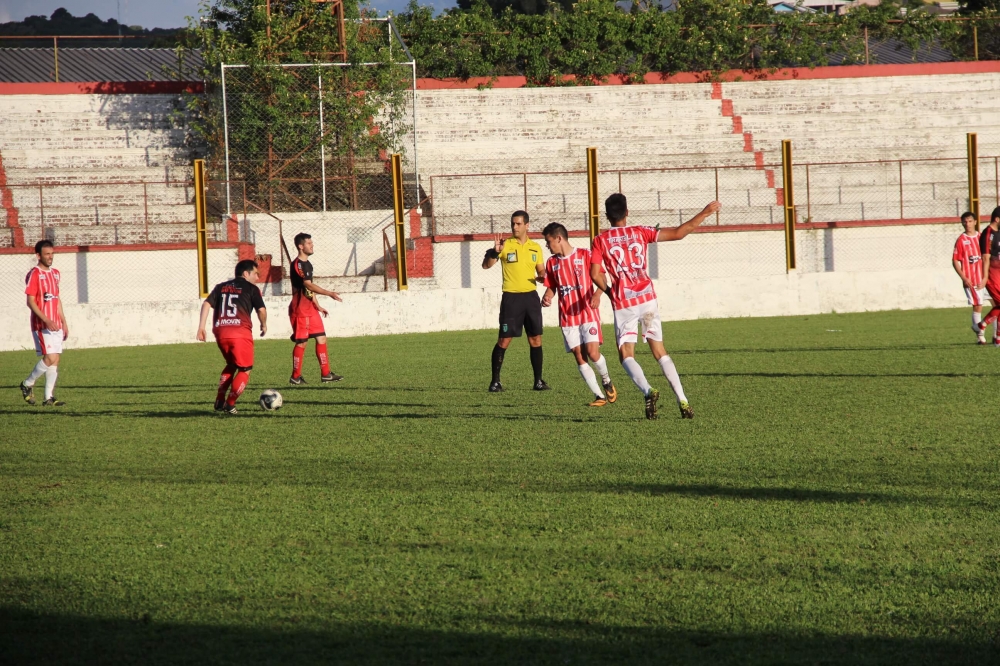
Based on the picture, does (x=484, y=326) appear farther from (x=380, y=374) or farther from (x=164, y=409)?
(x=164, y=409)

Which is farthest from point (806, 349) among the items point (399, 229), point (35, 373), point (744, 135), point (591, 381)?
point (744, 135)

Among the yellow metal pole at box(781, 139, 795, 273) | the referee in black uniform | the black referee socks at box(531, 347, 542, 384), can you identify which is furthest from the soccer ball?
the yellow metal pole at box(781, 139, 795, 273)

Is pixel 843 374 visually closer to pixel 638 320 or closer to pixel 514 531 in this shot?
pixel 638 320

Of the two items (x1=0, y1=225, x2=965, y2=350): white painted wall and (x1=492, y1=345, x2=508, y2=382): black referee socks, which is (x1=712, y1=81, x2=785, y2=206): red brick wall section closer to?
(x1=0, y1=225, x2=965, y2=350): white painted wall

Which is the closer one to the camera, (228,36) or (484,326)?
(484,326)

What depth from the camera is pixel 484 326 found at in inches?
835

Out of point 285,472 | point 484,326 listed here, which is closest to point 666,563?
point 285,472

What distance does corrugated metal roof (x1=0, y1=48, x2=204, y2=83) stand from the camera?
37656mm

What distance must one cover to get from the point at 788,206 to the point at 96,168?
17007 mm

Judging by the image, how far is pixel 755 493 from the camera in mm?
6098

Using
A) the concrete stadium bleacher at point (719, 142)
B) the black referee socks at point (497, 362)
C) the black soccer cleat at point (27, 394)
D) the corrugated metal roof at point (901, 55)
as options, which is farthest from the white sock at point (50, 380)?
the corrugated metal roof at point (901, 55)

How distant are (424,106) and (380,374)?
1776 cm

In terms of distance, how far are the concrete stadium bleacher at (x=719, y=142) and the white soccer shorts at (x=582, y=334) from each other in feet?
51.2

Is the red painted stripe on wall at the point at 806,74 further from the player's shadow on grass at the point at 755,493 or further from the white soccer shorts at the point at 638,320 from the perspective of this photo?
the player's shadow on grass at the point at 755,493
